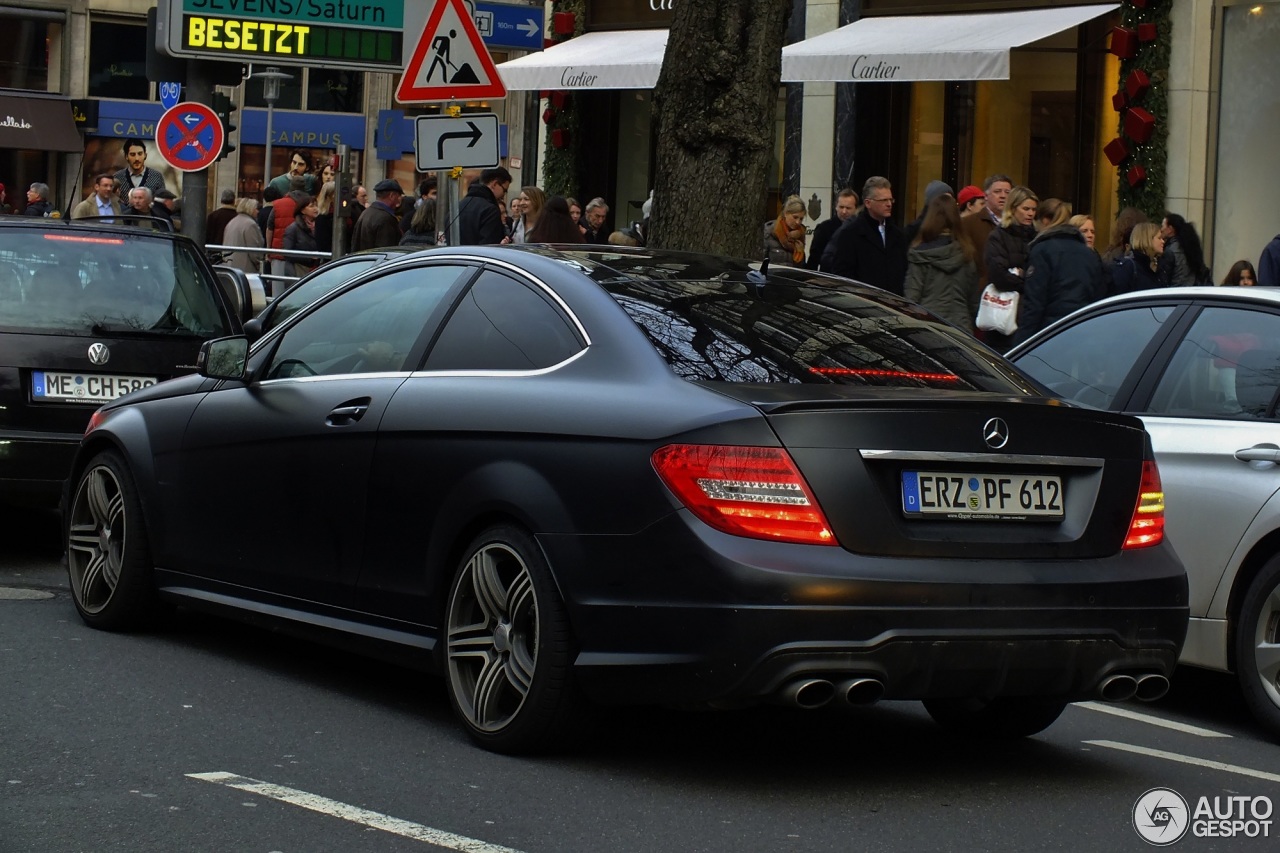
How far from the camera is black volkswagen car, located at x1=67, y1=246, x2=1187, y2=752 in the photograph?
5.30 m

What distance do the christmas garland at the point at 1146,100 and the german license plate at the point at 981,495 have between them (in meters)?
13.3

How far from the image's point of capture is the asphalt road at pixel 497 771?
5035 millimetres

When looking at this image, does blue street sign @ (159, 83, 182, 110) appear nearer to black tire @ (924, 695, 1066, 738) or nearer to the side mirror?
the side mirror

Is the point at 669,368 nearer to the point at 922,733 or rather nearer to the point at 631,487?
the point at 631,487

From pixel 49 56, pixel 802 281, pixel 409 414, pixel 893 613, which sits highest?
pixel 49 56

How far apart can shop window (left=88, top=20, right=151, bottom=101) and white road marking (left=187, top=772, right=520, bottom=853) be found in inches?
1569

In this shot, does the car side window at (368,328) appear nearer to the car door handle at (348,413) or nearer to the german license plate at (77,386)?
the car door handle at (348,413)

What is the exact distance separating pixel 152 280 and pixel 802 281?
4.66 metres

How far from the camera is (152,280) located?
10328 millimetres

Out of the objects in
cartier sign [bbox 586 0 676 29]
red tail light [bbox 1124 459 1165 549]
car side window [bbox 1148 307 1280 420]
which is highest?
cartier sign [bbox 586 0 676 29]

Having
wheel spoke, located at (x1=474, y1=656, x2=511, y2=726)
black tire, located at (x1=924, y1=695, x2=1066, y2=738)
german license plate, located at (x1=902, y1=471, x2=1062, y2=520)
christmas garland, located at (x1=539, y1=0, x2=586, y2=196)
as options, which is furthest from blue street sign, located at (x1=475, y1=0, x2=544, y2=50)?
german license plate, located at (x1=902, y1=471, x2=1062, y2=520)

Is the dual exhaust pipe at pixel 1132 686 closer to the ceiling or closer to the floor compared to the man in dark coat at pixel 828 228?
closer to the floor

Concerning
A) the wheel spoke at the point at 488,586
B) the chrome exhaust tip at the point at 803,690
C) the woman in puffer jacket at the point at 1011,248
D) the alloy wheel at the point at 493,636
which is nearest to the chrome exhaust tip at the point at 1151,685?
the chrome exhaust tip at the point at 803,690

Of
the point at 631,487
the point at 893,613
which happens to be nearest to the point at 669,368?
the point at 631,487
